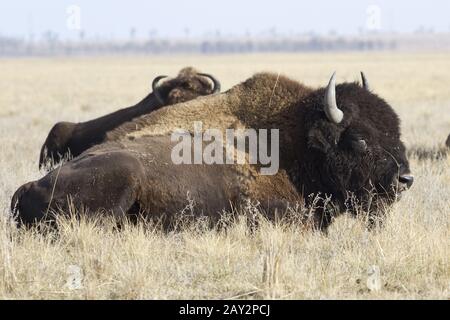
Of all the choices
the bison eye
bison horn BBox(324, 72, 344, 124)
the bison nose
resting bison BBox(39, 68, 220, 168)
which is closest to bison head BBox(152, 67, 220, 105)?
resting bison BBox(39, 68, 220, 168)

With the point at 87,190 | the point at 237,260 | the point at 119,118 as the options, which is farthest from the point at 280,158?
the point at 119,118

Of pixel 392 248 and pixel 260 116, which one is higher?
pixel 260 116

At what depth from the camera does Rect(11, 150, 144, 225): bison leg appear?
7473 millimetres

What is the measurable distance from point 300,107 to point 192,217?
162 cm

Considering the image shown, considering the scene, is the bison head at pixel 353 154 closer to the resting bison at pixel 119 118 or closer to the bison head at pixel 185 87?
the bison head at pixel 185 87

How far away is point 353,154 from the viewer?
821 centimetres

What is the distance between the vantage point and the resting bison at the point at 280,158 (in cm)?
781

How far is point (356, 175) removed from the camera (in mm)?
8227

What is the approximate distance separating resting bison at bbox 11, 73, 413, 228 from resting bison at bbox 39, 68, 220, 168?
7.57 feet

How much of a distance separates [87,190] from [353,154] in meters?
2.66

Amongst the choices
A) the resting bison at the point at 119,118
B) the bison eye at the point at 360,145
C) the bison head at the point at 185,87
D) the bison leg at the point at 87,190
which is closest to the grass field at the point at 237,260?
the bison leg at the point at 87,190

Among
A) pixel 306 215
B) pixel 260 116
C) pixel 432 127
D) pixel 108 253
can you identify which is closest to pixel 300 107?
pixel 260 116
